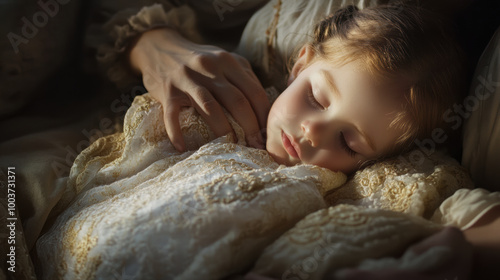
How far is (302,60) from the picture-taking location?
109 cm

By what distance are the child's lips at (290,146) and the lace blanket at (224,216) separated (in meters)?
0.04

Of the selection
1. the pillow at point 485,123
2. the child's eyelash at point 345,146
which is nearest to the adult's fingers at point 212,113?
the child's eyelash at point 345,146

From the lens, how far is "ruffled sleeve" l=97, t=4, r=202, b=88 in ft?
4.24

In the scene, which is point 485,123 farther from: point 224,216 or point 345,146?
point 224,216

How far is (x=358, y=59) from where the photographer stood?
36.8 inches

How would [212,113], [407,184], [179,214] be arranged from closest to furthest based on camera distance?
[179,214]
[407,184]
[212,113]

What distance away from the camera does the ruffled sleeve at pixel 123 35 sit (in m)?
1.29

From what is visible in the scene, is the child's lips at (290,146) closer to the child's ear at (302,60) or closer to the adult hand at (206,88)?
the adult hand at (206,88)

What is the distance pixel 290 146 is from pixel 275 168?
2.4 inches

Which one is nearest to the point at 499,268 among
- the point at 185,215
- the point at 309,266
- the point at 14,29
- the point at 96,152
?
the point at 309,266

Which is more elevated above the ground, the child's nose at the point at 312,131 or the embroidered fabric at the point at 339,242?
the child's nose at the point at 312,131

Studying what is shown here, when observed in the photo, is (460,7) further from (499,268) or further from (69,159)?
(69,159)

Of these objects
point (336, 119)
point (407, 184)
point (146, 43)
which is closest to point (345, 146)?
point (336, 119)

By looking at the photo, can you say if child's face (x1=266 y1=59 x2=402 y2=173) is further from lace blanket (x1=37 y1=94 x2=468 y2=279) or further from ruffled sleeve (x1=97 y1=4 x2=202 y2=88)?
ruffled sleeve (x1=97 y1=4 x2=202 y2=88)
